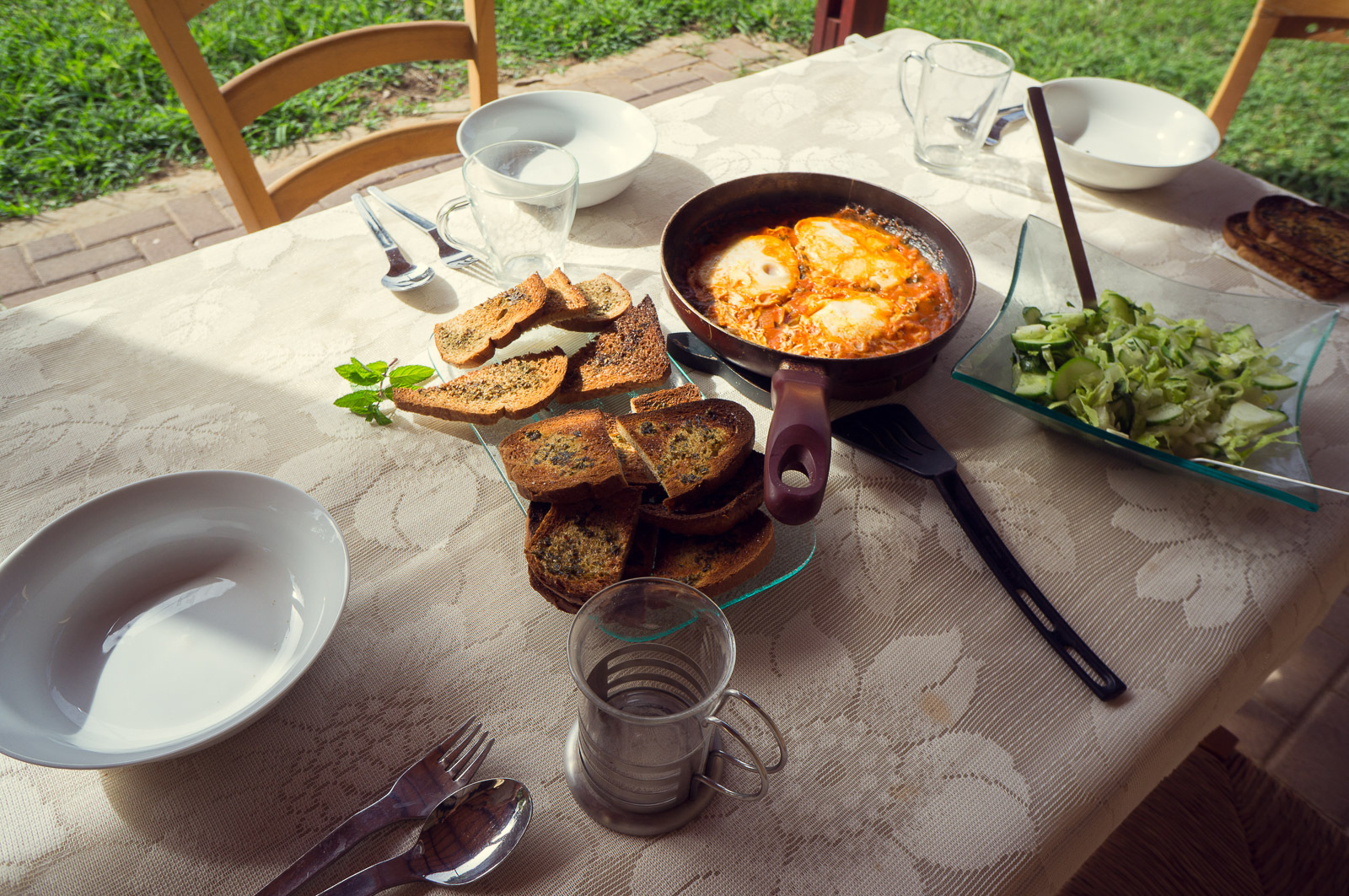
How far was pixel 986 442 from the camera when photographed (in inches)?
46.9

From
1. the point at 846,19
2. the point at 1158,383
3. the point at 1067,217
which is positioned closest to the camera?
the point at 1158,383

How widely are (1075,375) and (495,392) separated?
0.82 metres

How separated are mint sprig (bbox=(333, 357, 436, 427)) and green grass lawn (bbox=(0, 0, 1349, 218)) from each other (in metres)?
2.90

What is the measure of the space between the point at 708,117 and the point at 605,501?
1.25 meters

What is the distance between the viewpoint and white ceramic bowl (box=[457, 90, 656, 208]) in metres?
1.64

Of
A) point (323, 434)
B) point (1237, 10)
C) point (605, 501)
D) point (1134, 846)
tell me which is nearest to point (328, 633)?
point (605, 501)

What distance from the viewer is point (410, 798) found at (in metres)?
0.78

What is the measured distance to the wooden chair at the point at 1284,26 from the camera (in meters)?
2.31

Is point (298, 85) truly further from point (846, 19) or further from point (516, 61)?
point (516, 61)

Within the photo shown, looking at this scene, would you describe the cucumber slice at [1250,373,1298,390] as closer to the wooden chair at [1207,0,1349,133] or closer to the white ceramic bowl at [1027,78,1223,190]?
the white ceramic bowl at [1027,78,1223,190]

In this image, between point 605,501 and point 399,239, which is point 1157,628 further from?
point 399,239

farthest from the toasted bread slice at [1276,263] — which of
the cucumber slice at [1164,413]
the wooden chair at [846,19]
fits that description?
the wooden chair at [846,19]

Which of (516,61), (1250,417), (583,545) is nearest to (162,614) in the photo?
(583,545)

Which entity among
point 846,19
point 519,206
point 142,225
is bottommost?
point 142,225
